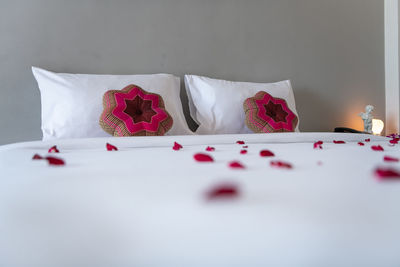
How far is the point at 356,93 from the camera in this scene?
2.80 metres

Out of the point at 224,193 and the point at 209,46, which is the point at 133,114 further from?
the point at 224,193

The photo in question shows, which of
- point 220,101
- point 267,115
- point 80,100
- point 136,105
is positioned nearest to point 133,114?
point 136,105

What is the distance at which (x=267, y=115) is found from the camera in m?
1.91

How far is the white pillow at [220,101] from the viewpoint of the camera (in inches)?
78.0

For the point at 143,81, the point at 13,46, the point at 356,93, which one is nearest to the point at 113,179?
the point at 143,81

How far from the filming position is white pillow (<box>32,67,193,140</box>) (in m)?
1.62

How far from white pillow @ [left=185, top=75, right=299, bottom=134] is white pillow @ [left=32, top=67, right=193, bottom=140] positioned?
0.21 meters

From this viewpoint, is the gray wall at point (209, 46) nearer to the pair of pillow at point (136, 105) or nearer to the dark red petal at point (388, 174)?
the pair of pillow at point (136, 105)

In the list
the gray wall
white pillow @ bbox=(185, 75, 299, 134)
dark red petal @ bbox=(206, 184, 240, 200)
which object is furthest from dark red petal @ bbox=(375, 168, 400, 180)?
the gray wall

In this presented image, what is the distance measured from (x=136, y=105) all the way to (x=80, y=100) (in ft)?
1.13

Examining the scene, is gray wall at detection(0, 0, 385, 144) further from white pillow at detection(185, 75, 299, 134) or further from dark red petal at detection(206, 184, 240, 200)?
dark red petal at detection(206, 184, 240, 200)

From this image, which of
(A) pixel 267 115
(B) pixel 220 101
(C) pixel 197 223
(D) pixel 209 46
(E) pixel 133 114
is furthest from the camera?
(D) pixel 209 46

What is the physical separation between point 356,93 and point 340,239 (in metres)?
2.84

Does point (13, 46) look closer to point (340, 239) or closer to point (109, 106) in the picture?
point (109, 106)
